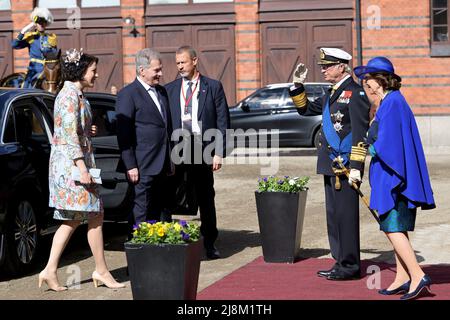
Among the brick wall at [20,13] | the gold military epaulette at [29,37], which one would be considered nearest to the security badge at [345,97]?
the gold military epaulette at [29,37]

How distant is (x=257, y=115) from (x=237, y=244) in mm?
13154

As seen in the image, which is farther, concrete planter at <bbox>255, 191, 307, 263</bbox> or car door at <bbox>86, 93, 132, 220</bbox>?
car door at <bbox>86, 93, 132, 220</bbox>

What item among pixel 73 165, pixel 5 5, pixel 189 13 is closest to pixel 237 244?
pixel 73 165

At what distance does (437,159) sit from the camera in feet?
72.7

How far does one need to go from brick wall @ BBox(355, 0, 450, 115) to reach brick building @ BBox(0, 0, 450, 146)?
0.03 m

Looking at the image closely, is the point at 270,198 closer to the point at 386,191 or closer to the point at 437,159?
the point at 386,191

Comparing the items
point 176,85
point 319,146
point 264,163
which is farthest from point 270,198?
point 264,163

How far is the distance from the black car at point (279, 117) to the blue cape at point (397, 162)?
1545cm

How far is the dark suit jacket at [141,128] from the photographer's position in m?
9.79

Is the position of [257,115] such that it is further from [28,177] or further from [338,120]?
[338,120]

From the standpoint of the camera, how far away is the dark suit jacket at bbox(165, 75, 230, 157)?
35.4ft

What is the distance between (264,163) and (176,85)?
407 inches

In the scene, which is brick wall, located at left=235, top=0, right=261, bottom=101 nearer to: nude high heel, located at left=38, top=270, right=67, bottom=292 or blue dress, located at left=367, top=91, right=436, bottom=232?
nude high heel, located at left=38, top=270, right=67, bottom=292

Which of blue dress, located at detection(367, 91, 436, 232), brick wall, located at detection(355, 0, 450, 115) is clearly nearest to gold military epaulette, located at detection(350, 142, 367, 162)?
blue dress, located at detection(367, 91, 436, 232)
